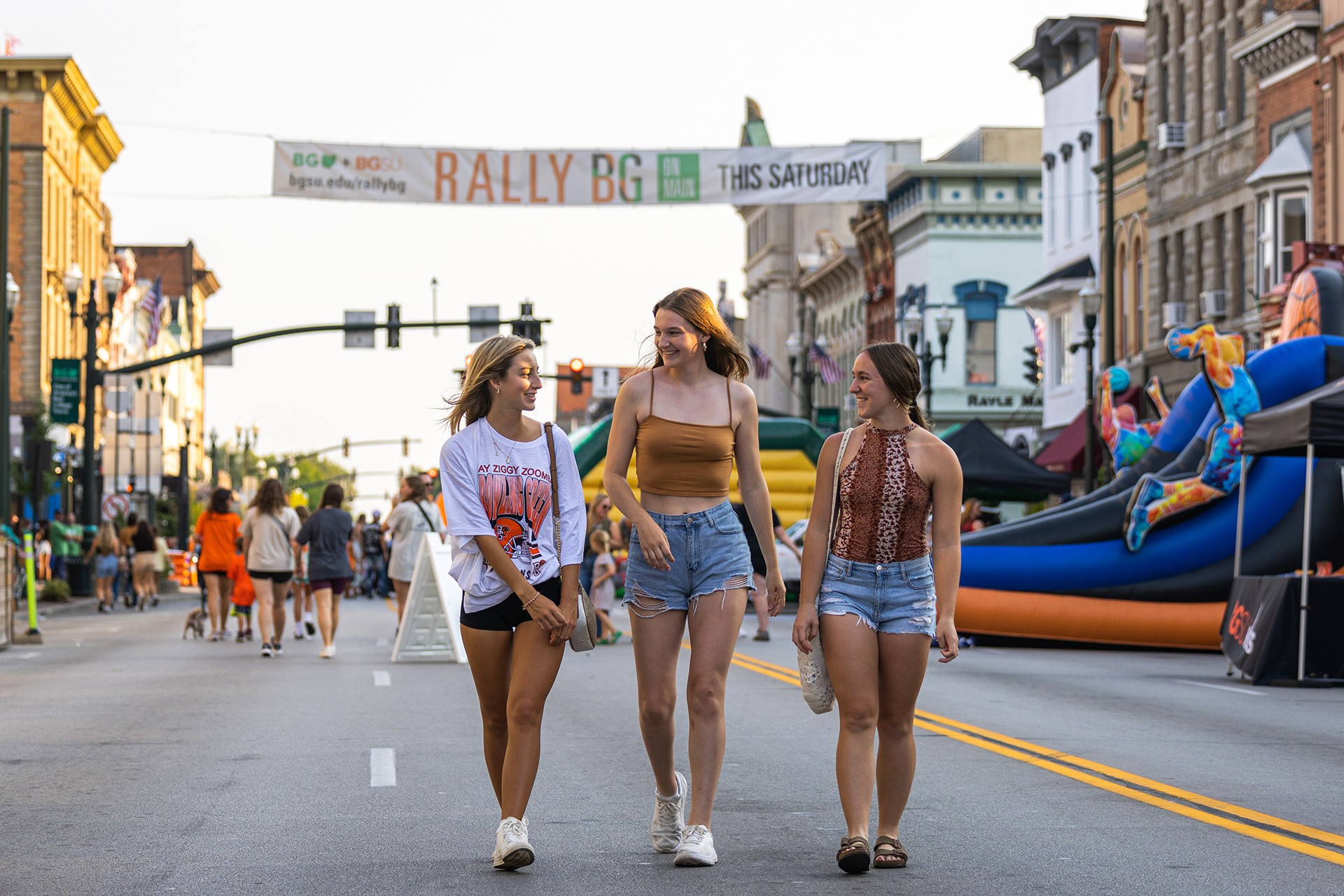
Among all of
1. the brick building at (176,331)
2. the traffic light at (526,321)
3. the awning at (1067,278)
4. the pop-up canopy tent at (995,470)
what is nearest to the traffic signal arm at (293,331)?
the traffic light at (526,321)

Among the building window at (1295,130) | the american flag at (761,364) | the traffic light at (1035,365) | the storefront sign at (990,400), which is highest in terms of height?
the building window at (1295,130)

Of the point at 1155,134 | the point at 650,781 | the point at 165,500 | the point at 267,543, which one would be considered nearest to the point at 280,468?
the point at 165,500

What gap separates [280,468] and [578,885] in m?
107

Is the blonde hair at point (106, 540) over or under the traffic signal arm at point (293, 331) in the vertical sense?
under

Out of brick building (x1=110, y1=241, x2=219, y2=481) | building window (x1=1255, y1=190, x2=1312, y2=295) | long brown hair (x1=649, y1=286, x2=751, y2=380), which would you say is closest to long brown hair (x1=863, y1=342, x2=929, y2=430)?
long brown hair (x1=649, y1=286, x2=751, y2=380)

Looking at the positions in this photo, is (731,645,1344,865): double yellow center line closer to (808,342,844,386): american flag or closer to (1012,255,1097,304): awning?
(1012,255,1097,304): awning

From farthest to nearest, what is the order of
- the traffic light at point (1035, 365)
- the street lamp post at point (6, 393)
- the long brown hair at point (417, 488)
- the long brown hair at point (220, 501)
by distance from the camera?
the traffic light at point (1035, 365), the street lamp post at point (6, 393), the long brown hair at point (220, 501), the long brown hair at point (417, 488)

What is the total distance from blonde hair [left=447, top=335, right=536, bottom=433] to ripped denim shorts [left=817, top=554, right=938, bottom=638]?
4.65ft

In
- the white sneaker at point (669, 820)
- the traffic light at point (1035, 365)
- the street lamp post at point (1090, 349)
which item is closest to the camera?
the white sneaker at point (669, 820)

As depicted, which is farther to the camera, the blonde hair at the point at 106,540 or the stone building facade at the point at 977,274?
the stone building facade at the point at 977,274

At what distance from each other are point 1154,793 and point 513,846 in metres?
3.65

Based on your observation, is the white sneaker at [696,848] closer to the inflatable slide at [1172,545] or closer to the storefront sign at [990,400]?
the inflatable slide at [1172,545]

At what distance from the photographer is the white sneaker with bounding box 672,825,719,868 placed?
7020 mm

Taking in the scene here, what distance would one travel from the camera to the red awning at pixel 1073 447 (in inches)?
1663
